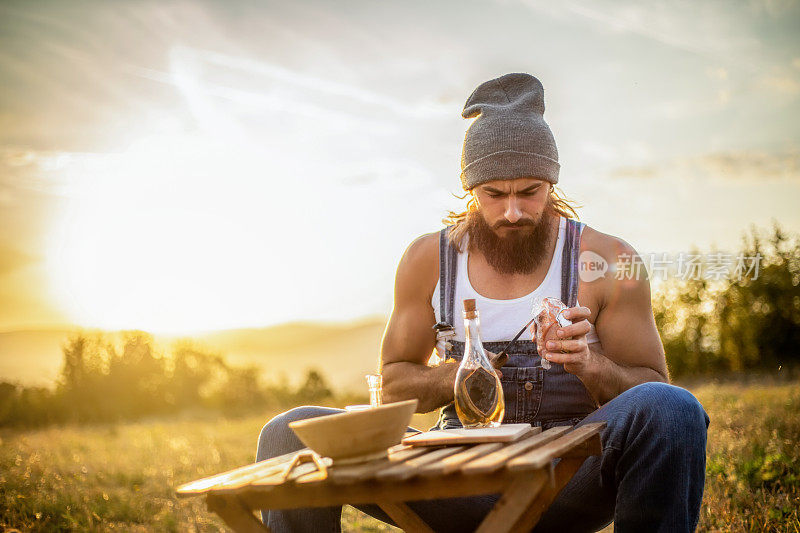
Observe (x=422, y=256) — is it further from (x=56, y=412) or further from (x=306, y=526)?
(x=56, y=412)

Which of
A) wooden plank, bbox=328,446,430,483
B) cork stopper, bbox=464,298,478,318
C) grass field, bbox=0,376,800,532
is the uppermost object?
cork stopper, bbox=464,298,478,318

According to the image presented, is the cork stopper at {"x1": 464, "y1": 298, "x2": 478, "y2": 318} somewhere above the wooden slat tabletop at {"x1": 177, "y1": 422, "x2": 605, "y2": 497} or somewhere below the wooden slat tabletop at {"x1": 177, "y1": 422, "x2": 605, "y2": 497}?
above

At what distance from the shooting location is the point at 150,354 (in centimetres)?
1366

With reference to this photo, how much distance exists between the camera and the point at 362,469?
1.88m

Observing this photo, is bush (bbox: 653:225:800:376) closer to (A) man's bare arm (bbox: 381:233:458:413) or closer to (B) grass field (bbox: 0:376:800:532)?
(B) grass field (bbox: 0:376:800:532)

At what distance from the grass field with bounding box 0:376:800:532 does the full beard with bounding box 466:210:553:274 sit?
180cm

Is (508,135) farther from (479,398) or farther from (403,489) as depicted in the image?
(403,489)

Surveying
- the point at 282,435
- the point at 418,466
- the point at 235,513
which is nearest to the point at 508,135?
the point at 282,435

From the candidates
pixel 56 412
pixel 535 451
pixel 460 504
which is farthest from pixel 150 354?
pixel 535 451

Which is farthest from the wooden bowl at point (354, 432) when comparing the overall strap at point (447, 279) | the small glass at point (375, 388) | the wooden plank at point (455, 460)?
the overall strap at point (447, 279)

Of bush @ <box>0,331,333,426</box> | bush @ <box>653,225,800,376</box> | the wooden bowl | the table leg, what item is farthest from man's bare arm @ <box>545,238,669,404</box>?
bush @ <box>653,225,800,376</box>

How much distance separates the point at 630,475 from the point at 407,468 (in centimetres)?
100

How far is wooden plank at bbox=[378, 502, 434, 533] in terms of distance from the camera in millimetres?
2686

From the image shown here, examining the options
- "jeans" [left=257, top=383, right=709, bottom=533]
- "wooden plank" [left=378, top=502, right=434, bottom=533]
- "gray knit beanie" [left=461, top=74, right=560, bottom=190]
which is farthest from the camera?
"gray knit beanie" [left=461, top=74, right=560, bottom=190]
